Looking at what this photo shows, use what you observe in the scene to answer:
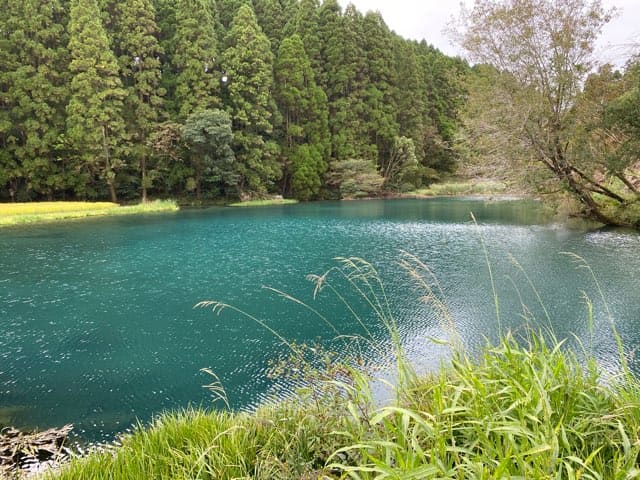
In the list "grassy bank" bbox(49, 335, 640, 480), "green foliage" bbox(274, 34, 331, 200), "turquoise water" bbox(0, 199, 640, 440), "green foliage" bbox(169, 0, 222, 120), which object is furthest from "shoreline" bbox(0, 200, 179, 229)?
"grassy bank" bbox(49, 335, 640, 480)

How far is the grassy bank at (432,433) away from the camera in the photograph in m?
1.40

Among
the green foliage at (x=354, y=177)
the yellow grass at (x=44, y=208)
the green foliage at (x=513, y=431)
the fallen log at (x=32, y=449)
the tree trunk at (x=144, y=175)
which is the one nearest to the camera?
the green foliage at (x=513, y=431)

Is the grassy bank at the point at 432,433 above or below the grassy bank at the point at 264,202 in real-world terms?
below

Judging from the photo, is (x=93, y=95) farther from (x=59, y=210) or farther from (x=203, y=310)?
(x=203, y=310)

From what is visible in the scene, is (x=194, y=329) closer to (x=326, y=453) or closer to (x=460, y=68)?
(x=326, y=453)

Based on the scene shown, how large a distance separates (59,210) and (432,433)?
75.0 ft

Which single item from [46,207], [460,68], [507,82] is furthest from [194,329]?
[460,68]

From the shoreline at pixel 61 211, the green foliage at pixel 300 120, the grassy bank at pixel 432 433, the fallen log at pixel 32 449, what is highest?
the green foliage at pixel 300 120

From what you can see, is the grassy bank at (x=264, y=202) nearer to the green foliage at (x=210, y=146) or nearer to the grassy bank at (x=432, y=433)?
the green foliage at (x=210, y=146)

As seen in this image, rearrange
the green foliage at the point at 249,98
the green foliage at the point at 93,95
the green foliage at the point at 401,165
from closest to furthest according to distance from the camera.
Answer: the green foliage at the point at 93,95 < the green foliage at the point at 249,98 < the green foliage at the point at 401,165

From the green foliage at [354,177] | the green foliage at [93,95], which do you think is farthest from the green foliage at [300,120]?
the green foliage at [93,95]

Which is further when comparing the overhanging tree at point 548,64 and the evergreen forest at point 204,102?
the evergreen forest at point 204,102

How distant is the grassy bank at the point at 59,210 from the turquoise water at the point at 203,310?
5158 mm

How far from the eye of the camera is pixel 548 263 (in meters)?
8.26
